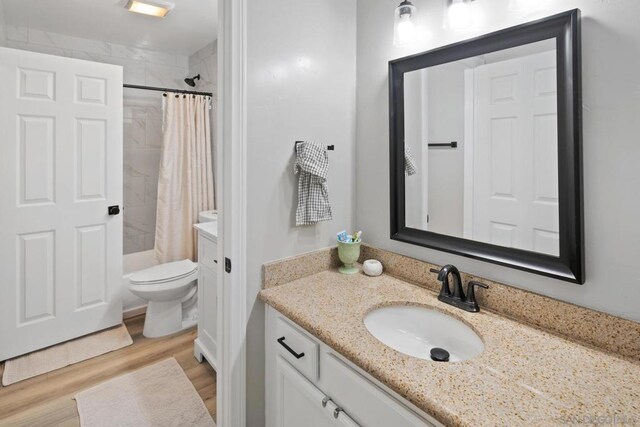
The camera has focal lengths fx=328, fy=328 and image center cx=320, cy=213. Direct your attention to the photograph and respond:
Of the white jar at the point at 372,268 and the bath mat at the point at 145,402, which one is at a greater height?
the white jar at the point at 372,268

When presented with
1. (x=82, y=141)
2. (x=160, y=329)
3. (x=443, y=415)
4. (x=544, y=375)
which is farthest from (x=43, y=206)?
(x=544, y=375)

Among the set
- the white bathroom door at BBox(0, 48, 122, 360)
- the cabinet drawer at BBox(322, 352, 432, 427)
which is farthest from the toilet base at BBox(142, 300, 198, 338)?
the cabinet drawer at BBox(322, 352, 432, 427)

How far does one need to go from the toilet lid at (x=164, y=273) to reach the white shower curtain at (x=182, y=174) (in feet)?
1.14

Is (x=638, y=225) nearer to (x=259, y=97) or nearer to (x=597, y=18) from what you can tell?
(x=597, y=18)

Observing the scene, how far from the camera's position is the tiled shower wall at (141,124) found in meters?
3.10

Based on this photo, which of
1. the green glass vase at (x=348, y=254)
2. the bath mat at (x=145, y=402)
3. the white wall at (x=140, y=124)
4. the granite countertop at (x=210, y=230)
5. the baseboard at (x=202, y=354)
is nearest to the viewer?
the green glass vase at (x=348, y=254)

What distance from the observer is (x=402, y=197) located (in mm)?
1426

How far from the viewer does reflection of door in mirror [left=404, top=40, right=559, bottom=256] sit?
1006 millimetres

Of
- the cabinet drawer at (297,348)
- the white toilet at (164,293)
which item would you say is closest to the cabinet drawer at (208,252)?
the white toilet at (164,293)

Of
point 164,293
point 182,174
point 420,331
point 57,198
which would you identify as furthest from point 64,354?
point 420,331

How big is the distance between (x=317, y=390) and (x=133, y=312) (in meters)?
2.44

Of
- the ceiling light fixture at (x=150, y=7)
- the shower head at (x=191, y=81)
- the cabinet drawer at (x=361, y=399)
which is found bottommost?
the cabinet drawer at (x=361, y=399)

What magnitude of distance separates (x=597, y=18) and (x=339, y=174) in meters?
1.00

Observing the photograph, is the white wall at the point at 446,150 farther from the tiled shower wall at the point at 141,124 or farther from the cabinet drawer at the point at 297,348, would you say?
the tiled shower wall at the point at 141,124
